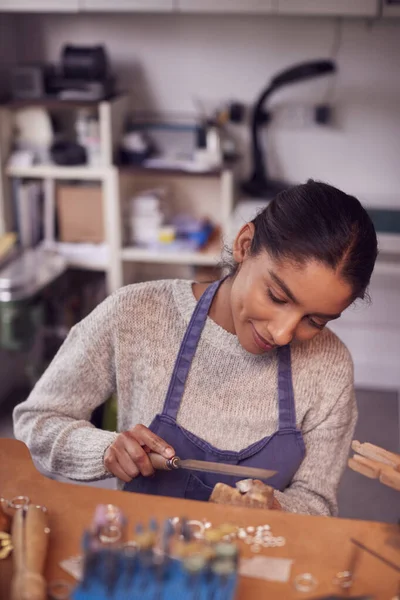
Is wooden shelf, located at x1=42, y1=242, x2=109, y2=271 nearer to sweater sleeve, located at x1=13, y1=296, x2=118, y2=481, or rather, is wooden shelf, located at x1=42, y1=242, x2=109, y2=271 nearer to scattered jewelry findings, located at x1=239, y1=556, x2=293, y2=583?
sweater sleeve, located at x1=13, y1=296, x2=118, y2=481

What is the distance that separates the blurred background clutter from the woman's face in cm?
181

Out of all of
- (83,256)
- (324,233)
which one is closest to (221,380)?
(324,233)

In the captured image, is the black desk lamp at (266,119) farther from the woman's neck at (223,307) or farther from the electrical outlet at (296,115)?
the woman's neck at (223,307)

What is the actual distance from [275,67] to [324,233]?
2318 millimetres

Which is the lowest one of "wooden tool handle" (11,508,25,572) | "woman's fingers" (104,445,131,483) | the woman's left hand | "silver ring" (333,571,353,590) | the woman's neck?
the woman's left hand

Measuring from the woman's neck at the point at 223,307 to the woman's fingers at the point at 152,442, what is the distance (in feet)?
1.02

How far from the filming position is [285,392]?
1.35m

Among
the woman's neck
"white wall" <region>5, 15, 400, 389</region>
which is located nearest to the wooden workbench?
the woman's neck

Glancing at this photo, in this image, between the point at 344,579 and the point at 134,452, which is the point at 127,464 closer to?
the point at 134,452

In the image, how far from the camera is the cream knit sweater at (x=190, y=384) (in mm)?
1323

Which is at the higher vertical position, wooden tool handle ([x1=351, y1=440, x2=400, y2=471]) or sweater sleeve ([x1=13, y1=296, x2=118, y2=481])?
wooden tool handle ([x1=351, y1=440, x2=400, y2=471])

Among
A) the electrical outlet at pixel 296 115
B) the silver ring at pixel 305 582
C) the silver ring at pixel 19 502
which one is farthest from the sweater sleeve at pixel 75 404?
the electrical outlet at pixel 296 115

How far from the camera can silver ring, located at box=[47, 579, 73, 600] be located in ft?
2.59

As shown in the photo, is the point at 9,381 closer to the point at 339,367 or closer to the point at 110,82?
the point at 110,82
